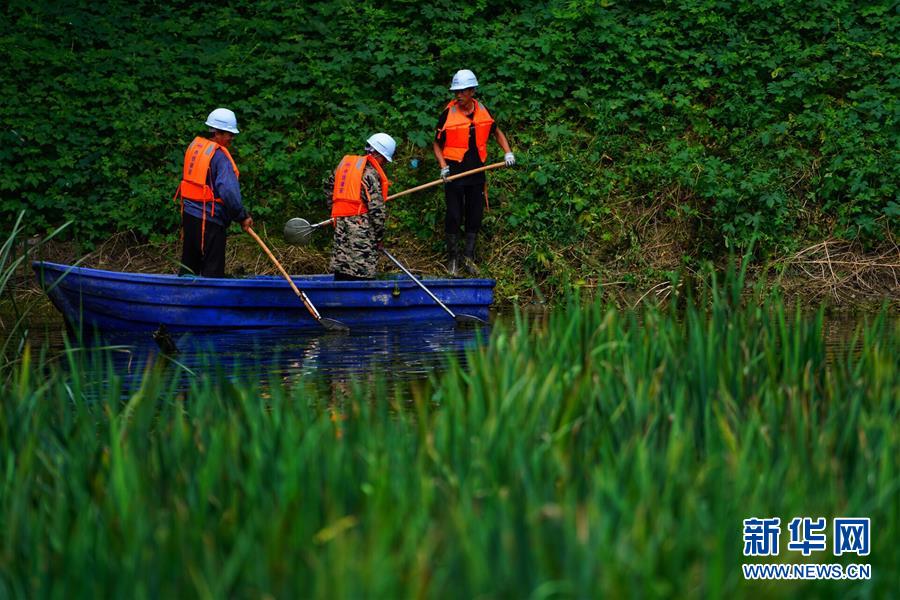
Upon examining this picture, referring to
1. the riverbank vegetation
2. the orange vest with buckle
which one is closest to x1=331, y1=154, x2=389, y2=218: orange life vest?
the orange vest with buckle

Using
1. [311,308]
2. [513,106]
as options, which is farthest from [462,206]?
[311,308]

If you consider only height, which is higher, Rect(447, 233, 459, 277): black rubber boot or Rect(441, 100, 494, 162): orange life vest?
Rect(441, 100, 494, 162): orange life vest

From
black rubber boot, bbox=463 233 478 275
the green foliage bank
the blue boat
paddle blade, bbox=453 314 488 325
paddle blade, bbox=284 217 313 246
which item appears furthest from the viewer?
the green foliage bank

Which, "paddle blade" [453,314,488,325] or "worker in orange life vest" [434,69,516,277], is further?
"worker in orange life vest" [434,69,516,277]

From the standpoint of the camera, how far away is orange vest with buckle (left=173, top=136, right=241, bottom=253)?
1098 cm

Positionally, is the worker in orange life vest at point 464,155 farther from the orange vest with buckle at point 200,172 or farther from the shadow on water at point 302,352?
the orange vest with buckle at point 200,172

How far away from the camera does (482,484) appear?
11.4 ft

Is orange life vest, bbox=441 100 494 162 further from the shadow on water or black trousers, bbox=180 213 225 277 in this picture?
black trousers, bbox=180 213 225 277

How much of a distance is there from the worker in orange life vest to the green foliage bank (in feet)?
1.87

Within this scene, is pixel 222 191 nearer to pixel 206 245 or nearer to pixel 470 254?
pixel 206 245

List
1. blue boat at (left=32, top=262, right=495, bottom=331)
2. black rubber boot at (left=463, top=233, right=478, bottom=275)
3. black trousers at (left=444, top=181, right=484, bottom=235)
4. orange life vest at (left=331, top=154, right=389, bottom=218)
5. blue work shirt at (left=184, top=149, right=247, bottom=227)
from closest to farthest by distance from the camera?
blue boat at (left=32, top=262, right=495, bottom=331)
blue work shirt at (left=184, top=149, right=247, bottom=227)
orange life vest at (left=331, top=154, right=389, bottom=218)
black trousers at (left=444, top=181, right=484, bottom=235)
black rubber boot at (left=463, top=233, right=478, bottom=275)

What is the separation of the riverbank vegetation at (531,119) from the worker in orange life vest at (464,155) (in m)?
0.47

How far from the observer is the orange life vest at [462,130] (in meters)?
13.4

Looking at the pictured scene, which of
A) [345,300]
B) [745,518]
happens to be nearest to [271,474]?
[745,518]
